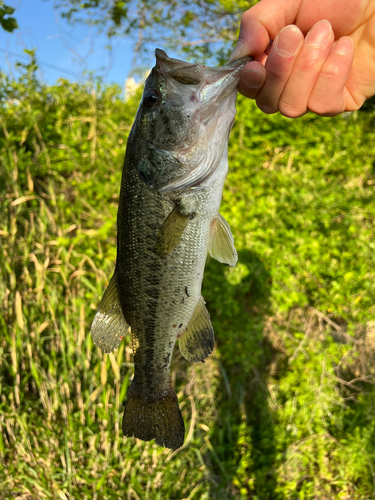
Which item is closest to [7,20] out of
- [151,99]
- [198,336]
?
[151,99]

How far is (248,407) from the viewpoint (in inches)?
147

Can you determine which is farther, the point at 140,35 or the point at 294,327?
the point at 140,35

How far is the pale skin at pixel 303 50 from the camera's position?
55.1 inches

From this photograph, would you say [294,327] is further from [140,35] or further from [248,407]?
[140,35]

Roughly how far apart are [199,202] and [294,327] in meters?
2.78

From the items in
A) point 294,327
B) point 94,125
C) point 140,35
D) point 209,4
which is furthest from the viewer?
point 140,35

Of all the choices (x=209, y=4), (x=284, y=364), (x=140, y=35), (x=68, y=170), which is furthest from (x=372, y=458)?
(x=140, y=35)

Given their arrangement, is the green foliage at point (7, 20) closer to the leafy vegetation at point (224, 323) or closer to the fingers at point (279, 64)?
the leafy vegetation at point (224, 323)

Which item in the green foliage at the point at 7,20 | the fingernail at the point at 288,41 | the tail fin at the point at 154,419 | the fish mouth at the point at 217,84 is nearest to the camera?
the fish mouth at the point at 217,84

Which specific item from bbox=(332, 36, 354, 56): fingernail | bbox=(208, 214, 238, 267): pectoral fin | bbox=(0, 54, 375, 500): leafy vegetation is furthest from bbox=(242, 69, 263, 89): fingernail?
bbox=(0, 54, 375, 500): leafy vegetation

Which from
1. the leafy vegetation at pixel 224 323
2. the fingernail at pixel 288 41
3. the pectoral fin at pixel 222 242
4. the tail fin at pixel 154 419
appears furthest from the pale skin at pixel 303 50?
the leafy vegetation at pixel 224 323

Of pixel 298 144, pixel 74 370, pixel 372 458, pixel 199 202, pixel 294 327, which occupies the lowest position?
pixel 372 458

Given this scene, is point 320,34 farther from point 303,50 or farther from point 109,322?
point 109,322

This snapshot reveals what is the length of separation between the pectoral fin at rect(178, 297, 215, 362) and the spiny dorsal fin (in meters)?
0.36
